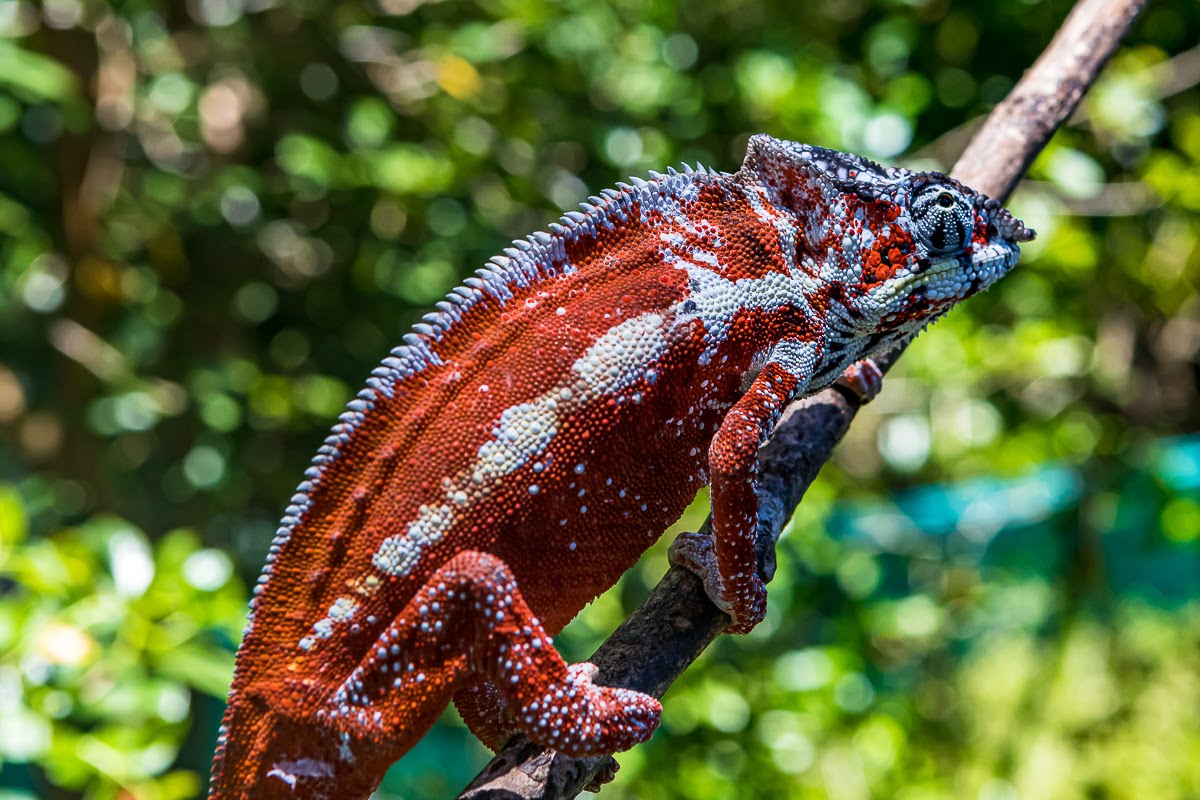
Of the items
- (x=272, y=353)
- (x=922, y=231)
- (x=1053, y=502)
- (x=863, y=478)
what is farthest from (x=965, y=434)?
(x=272, y=353)

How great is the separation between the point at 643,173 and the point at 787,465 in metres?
1.61

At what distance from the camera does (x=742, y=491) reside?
159 cm

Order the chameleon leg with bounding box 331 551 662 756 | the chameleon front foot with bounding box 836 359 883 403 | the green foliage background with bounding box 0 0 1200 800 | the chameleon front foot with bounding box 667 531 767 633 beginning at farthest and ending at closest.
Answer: the green foliage background with bounding box 0 0 1200 800 < the chameleon front foot with bounding box 836 359 883 403 < the chameleon front foot with bounding box 667 531 767 633 < the chameleon leg with bounding box 331 551 662 756

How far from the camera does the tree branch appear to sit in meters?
1.56

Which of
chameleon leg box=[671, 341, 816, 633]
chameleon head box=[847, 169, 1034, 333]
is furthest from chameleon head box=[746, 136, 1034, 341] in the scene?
chameleon leg box=[671, 341, 816, 633]

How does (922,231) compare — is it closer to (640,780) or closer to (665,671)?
(665,671)

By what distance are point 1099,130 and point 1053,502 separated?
1.12 m

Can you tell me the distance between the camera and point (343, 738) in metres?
1.52

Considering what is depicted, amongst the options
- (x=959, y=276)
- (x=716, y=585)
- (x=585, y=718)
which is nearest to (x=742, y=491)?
(x=716, y=585)

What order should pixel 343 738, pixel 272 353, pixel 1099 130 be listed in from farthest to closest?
pixel 272 353 < pixel 1099 130 < pixel 343 738

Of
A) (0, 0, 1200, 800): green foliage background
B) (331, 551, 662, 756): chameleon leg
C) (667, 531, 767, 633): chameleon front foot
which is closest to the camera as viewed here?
(331, 551, 662, 756): chameleon leg

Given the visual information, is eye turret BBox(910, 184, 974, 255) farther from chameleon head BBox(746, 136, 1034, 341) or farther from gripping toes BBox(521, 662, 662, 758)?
gripping toes BBox(521, 662, 662, 758)

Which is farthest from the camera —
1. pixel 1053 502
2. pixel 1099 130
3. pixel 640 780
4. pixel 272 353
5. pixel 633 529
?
pixel 272 353

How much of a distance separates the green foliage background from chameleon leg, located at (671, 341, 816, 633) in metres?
1.23
